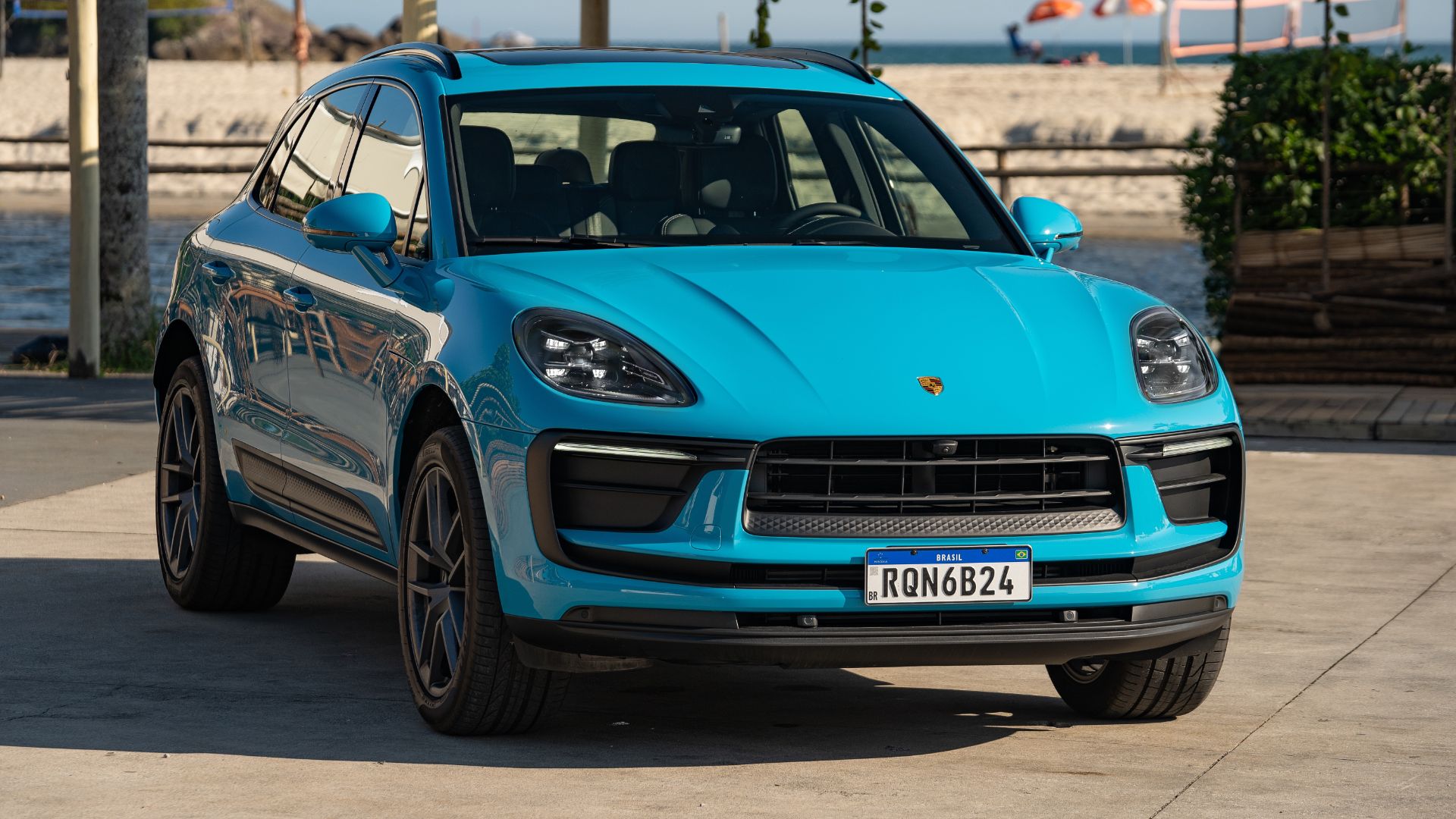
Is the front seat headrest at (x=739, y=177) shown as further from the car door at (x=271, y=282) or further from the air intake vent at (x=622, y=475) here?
the air intake vent at (x=622, y=475)

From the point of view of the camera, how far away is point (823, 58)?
23.3 ft

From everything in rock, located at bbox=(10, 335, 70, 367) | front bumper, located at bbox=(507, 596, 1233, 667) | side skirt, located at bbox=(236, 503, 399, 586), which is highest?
front bumper, located at bbox=(507, 596, 1233, 667)

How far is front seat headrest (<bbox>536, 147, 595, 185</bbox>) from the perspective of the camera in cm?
614

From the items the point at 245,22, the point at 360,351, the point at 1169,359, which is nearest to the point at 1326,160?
the point at 1169,359

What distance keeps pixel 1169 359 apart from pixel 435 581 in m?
1.85

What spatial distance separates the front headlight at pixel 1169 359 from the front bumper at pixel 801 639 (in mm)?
590

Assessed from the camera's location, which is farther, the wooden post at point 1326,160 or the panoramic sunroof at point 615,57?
the wooden post at point 1326,160

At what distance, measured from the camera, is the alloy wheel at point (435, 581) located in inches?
213

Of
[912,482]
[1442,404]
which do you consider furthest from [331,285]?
[1442,404]

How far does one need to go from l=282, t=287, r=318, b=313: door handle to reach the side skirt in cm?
65

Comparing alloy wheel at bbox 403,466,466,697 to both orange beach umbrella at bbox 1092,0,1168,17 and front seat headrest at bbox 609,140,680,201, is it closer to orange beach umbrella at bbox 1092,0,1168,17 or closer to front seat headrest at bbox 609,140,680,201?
front seat headrest at bbox 609,140,680,201

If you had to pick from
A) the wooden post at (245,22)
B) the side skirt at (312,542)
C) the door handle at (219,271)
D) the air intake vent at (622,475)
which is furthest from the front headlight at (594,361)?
the wooden post at (245,22)

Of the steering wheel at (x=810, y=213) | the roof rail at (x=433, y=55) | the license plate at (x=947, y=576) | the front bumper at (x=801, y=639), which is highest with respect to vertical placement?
the roof rail at (x=433, y=55)

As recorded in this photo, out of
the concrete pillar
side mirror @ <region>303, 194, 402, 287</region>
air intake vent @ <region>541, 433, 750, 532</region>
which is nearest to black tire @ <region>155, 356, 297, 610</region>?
side mirror @ <region>303, 194, 402, 287</region>
